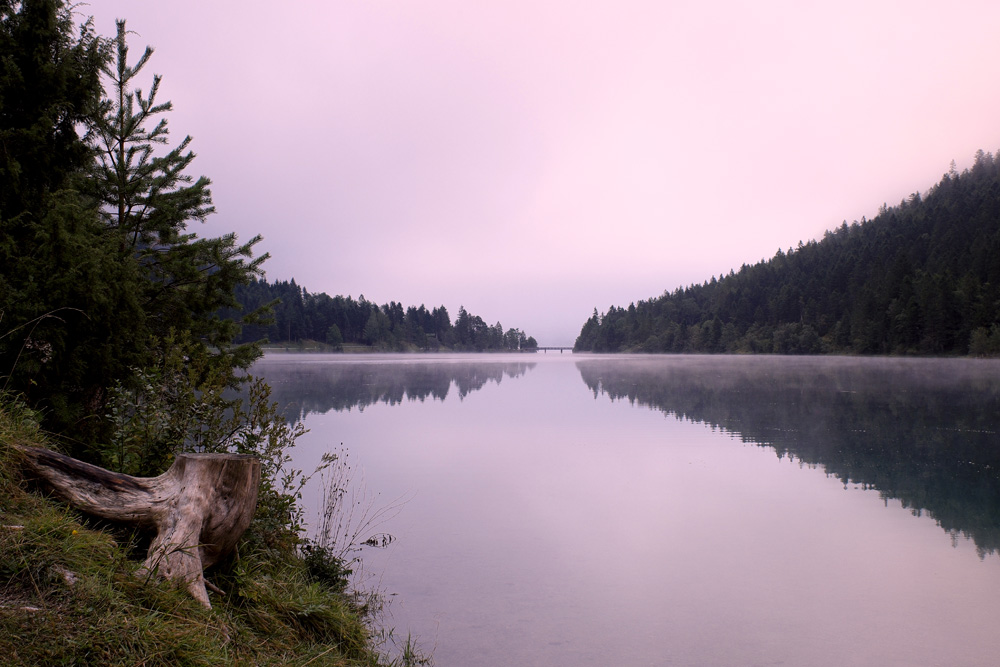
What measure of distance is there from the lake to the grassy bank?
123 centimetres

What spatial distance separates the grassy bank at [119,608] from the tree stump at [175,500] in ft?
Result: 0.37

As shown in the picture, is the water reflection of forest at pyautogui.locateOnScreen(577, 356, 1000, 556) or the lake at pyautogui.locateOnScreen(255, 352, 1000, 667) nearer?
the lake at pyautogui.locateOnScreen(255, 352, 1000, 667)

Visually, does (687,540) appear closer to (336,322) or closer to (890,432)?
(890,432)

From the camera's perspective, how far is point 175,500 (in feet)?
13.5

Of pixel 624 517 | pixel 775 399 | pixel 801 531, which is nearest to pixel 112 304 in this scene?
pixel 624 517

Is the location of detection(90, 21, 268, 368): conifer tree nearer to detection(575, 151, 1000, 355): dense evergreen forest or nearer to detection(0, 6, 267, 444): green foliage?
detection(0, 6, 267, 444): green foliage

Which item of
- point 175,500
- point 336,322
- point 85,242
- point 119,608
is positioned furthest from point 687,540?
point 336,322

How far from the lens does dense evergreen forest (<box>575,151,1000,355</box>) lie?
90.0 m

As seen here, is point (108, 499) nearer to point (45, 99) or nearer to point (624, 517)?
point (45, 99)

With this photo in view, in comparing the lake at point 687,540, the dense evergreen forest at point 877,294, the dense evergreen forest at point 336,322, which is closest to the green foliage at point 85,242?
the lake at point 687,540

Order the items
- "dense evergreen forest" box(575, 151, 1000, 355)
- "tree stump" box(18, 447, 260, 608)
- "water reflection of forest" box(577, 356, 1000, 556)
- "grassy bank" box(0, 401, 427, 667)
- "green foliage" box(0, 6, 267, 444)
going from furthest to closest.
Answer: "dense evergreen forest" box(575, 151, 1000, 355) < "water reflection of forest" box(577, 356, 1000, 556) < "green foliage" box(0, 6, 267, 444) < "tree stump" box(18, 447, 260, 608) < "grassy bank" box(0, 401, 427, 667)

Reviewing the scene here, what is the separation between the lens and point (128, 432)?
5566 mm

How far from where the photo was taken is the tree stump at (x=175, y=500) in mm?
3822

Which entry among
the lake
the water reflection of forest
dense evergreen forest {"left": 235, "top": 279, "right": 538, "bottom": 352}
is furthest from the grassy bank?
dense evergreen forest {"left": 235, "top": 279, "right": 538, "bottom": 352}
